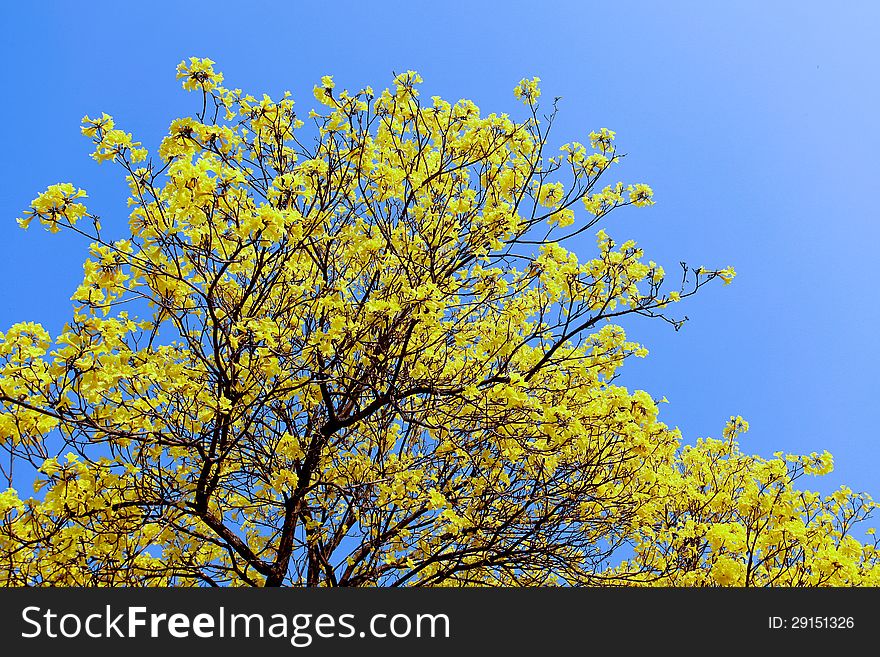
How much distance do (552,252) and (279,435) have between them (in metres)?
2.95

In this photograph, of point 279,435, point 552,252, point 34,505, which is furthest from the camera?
point 552,252

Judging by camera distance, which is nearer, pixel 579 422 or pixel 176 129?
pixel 176 129

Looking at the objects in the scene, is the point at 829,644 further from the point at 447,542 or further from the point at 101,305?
the point at 101,305

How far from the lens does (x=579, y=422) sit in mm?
5887

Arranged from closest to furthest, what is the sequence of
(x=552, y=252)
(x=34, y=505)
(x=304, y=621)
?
(x=304, y=621)
(x=34, y=505)
(x=552, y=252)

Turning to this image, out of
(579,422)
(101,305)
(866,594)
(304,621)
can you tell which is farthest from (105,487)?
(866,594)

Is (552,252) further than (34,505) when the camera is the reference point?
Yes

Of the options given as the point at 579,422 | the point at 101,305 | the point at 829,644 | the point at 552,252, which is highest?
the point at 552,252

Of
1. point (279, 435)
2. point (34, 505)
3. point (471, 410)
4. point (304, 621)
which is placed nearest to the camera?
point (304, 621)

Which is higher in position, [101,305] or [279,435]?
[101,305]

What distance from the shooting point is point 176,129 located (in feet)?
16.6

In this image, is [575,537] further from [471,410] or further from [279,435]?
[279,435]

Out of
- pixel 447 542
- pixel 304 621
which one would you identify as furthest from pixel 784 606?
pixel 304 621

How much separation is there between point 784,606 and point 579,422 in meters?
1.94
